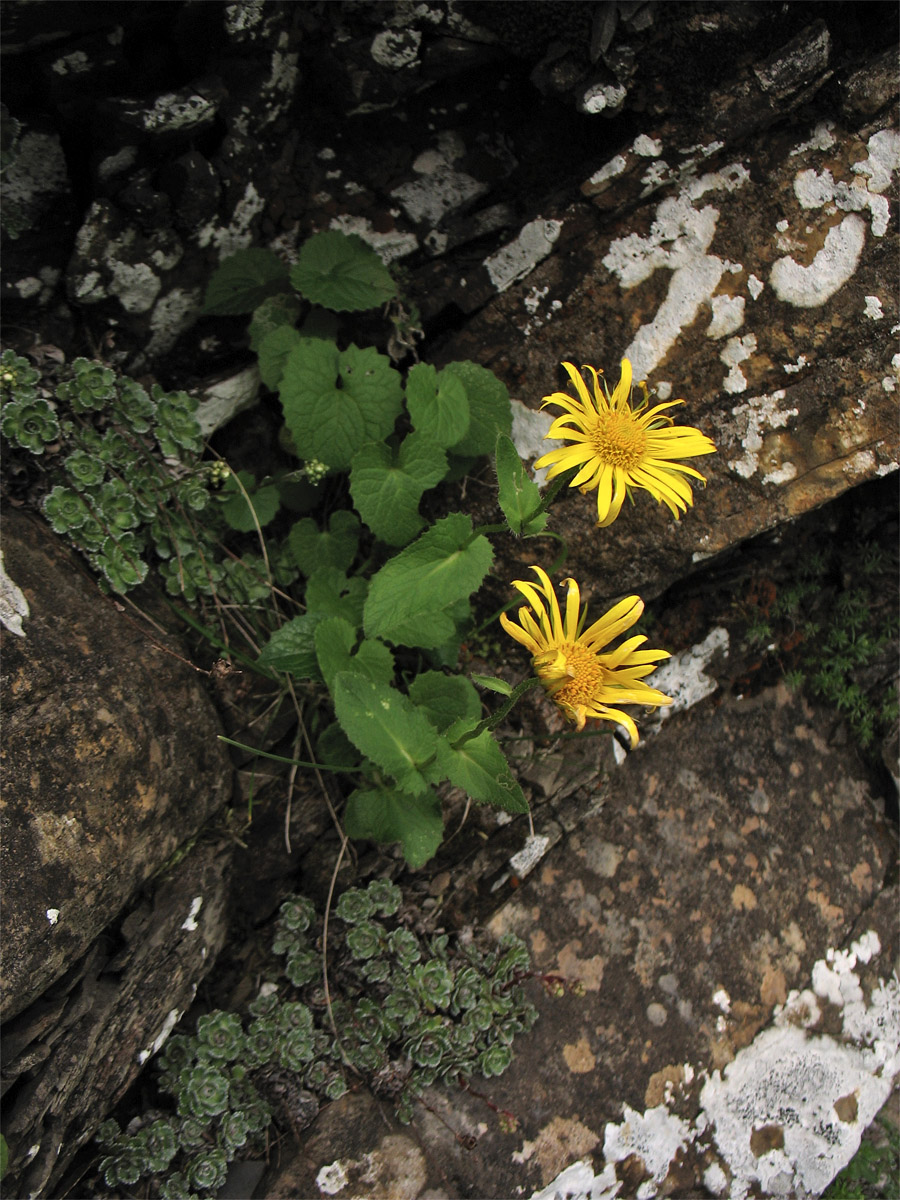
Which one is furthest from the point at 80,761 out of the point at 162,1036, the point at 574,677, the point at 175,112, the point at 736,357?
the point at 736,357

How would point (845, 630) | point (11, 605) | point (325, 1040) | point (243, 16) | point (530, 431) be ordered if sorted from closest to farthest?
point (11, 605) → point (243, 16) → point (325, 1040) → point (530, 431) → point (845, 630)

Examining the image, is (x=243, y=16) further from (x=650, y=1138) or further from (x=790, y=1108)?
(x=790, y=1108)

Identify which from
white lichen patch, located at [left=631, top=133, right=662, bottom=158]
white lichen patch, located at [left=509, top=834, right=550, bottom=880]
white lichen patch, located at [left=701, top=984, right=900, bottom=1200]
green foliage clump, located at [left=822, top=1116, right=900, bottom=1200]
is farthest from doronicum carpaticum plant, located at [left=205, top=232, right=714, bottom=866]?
green foliage clump, located at [left=822, top=1116, right=900, bottom=1200]

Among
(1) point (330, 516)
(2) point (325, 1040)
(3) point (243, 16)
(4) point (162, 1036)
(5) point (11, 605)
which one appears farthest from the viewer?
(1) point (330, 516)

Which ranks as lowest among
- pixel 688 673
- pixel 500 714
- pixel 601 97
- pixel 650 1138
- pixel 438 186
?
pixel 650 1138

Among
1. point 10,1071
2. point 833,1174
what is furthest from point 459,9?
point 833,1174
